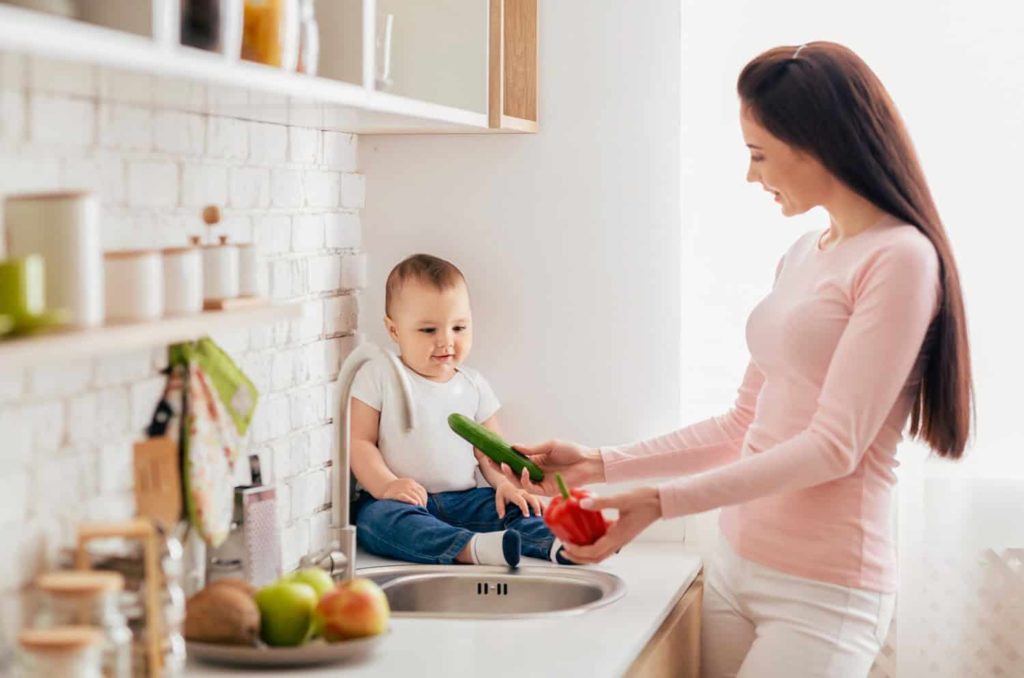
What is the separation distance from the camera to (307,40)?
5.49 feet

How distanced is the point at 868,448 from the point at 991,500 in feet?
1.74

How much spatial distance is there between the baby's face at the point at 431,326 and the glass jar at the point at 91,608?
1.09m

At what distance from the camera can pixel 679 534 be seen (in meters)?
2.54

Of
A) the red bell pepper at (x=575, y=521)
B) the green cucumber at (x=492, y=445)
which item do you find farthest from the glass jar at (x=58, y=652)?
the green cucumber at (x=492, y=445)

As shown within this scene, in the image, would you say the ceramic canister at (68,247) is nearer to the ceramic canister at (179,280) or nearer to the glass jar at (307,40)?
the ceramic canister at (179,280)

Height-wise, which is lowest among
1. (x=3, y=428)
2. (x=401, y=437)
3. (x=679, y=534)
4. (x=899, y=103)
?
(x=679, y=534)

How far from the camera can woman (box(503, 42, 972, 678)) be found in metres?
1.84

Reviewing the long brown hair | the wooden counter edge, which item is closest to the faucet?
the wooden counter edge

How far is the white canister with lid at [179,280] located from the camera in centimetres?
150

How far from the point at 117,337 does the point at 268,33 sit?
18.5 inches

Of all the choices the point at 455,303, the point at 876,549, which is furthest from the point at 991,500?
the point at 455,303

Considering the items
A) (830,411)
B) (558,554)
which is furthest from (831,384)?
(558,554)

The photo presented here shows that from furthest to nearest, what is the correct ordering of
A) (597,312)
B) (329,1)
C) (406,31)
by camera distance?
(597,312)
(406,31)
(329,1)

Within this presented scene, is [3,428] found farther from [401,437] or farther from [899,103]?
[899,103]
